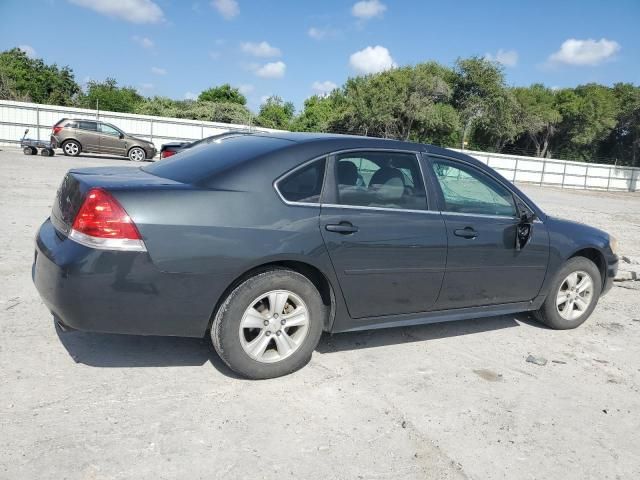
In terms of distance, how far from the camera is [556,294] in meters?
4.83

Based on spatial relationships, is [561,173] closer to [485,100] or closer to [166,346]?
[485,100]

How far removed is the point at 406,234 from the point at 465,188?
35.2 inches

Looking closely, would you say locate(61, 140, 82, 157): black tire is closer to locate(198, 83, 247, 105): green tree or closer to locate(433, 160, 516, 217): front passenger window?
locate(433, 160, 516, 217): front passenger window

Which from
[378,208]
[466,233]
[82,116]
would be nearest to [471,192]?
[466,233]

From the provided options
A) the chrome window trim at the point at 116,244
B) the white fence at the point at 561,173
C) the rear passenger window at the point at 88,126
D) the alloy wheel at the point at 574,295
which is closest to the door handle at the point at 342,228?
the chrome window trim at the point at 116,244

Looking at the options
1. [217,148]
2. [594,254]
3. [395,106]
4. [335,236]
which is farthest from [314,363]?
[395,106]

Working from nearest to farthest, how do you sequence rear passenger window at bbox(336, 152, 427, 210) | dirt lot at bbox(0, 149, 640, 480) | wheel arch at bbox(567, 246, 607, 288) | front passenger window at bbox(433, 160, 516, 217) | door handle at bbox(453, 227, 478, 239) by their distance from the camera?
1. dirt lot at bbox(0, 149, 640, 480)
2. rear passenger window at bbox(336, 152, 427, 210)
3. door handle at bbox(453, 227, 478, 239)
4. front passenger window at bbox(433, 160, 516, 217)
5. wheel arch at bbox(567, 246, 607, 288)

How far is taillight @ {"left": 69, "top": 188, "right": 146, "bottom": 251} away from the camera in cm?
295

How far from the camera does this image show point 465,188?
4.35 m

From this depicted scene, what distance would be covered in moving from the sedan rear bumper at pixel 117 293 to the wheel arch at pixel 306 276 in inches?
6.2

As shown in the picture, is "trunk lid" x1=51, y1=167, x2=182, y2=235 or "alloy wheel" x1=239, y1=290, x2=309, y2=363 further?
"alloy wheel" x1=239, y1=290, x2=309, y2=363

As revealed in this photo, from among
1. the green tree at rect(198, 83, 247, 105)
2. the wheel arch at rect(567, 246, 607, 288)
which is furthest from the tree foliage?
the wheel arch at rect(567, 246, 607, 288)

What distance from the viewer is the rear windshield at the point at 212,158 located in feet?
11.3

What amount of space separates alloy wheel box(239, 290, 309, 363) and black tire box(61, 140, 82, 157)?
2063 cm
